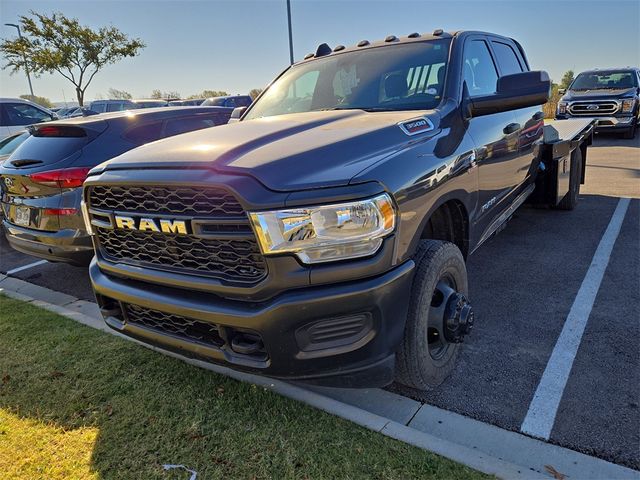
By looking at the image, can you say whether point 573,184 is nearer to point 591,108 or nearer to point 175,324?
point 175,324

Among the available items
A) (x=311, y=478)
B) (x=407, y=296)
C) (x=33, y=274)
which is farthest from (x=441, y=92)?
(x=33, y=274)

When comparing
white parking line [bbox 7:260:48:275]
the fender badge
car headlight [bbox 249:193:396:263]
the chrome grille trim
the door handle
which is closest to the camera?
car headlight [bbox 249:193:396:263]

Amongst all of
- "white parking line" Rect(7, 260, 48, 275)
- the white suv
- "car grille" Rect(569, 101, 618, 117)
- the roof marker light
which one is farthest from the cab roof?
"car grille" Rect(569, 101, 618, 117)

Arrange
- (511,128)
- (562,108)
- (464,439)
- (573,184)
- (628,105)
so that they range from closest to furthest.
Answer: (464,439)
(511,128)
(573,184)
(628,105)
(562,108)

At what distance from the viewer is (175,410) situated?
2.61 metres

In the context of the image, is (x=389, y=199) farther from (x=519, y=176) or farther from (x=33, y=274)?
(x=33, y=274)

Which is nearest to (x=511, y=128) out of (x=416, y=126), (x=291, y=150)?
(x=416, y=126)

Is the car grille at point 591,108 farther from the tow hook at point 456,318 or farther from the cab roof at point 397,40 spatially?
the tow hook at point 456,318

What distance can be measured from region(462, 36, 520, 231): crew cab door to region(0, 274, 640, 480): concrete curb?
1359 millimetres

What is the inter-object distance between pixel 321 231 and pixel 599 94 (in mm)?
15306

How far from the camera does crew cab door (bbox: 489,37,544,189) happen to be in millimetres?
4102

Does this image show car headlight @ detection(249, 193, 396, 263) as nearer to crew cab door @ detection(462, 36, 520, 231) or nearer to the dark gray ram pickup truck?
the dark gray ram pickup truck

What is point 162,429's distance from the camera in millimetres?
2459

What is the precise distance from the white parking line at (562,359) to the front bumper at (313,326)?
870mm
